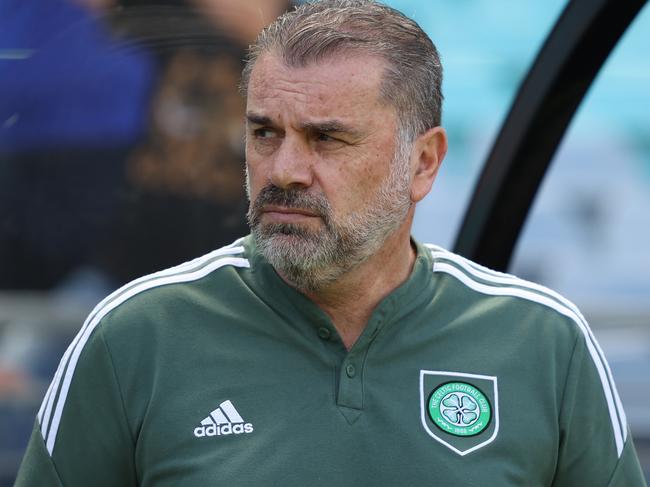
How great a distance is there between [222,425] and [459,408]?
1.45 feet

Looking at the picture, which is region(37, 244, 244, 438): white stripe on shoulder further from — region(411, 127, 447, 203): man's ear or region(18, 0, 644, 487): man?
region(411, 127, 447, 203): man's ear

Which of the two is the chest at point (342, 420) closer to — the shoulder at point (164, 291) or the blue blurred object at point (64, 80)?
the shoulder at point (164, 291)

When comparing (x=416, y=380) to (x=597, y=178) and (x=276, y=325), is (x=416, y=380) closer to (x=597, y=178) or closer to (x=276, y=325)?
(x=276, y=325)

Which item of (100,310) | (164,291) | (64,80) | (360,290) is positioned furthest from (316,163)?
(64,80)

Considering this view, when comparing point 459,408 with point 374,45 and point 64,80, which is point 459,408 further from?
point 64,80

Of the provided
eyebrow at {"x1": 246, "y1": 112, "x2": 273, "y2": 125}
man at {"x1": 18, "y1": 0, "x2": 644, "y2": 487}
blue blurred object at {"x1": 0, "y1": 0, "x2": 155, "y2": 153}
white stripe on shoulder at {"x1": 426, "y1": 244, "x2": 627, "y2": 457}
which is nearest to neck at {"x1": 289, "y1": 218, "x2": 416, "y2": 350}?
man at {"x1": 18, "y1": 0, "x2": 644, "y2": 487}

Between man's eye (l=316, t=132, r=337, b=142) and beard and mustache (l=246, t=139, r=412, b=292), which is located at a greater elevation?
man's eye (l=316, t=132, r=337, b=142)

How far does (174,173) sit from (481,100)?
6.17 feet

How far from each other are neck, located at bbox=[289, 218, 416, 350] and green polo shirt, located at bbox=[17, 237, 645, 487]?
0.15 feet

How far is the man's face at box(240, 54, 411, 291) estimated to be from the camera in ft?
7.20

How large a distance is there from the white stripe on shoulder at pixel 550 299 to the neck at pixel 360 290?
105 millimetres

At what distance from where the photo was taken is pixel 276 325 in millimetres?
2242

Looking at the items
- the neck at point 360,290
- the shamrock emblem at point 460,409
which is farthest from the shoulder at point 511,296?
the shamrock emblem at point 460,409

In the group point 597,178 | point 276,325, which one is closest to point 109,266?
point 276,325
